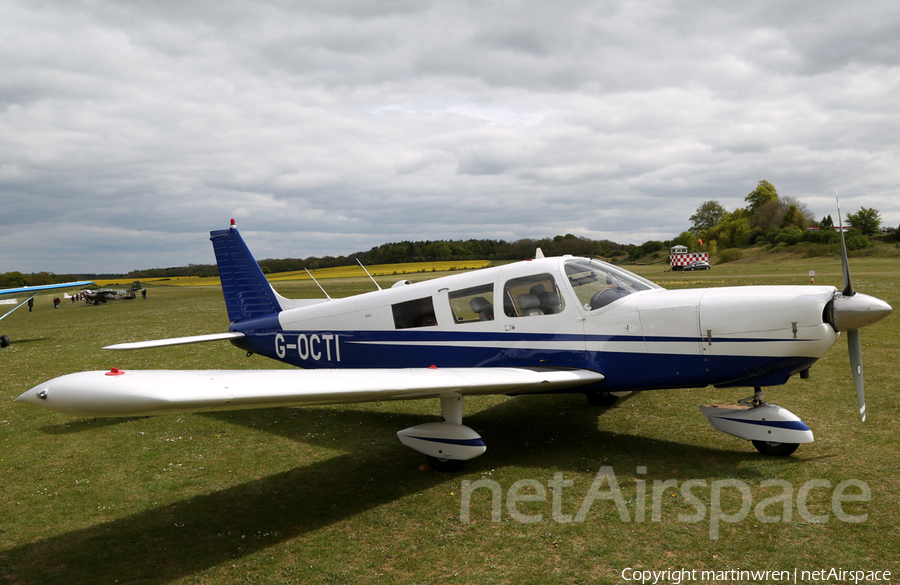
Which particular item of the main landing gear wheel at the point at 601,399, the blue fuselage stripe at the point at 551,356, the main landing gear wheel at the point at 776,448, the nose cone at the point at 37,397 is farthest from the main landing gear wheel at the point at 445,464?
the nose cone at the point at 37,397

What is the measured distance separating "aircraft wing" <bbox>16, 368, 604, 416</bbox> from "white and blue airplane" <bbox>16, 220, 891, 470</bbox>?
0.06 feet

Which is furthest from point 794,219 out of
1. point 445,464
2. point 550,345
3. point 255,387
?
point 255,387

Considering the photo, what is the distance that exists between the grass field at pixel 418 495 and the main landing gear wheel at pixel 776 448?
0.11 meters

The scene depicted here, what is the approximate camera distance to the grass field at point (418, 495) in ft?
13.2

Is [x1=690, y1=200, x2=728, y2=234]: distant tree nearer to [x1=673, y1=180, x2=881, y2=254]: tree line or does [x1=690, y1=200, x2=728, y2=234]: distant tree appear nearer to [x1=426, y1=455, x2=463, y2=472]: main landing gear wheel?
[x1=673, y1=180, x2=881, y2=254]: tree line

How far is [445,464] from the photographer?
19.2 ft

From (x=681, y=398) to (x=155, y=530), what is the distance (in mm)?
7500

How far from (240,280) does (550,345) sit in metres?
5.91

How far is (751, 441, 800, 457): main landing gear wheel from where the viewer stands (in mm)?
5676

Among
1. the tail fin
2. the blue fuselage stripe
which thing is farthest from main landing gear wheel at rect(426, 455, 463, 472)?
the tail fin

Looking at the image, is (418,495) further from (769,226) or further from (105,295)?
(769,226)

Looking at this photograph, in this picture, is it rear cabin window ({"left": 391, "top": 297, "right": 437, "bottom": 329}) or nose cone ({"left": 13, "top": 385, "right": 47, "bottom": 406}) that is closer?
nose cone ({"left": 13, "top": 385, "right": 47, "bottom": 406})

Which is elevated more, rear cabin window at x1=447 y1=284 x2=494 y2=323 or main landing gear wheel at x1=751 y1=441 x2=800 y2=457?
rear cabin window at x1=447 y1=284 x2=494 y2=323

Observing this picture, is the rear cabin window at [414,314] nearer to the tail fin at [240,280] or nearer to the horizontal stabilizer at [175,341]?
the tail fin at [240,280]
